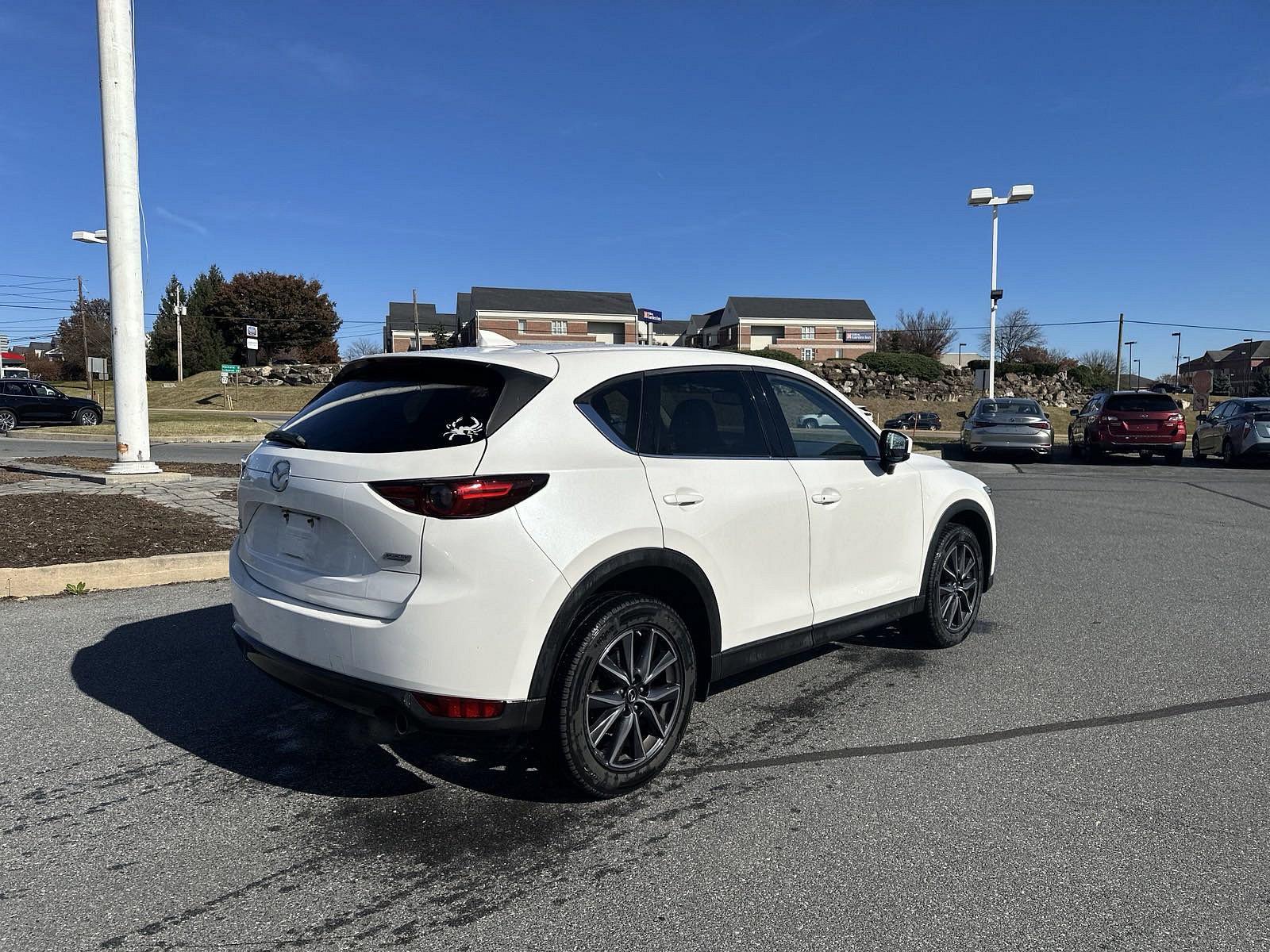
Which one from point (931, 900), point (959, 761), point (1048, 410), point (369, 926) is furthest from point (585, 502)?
point (1048, 410)

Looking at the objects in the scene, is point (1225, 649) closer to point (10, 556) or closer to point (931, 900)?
point (931, 900)

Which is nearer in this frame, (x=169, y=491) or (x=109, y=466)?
(x=169, y=491)

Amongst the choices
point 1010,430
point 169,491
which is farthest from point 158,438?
point 1010,430

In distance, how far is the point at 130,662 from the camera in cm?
499

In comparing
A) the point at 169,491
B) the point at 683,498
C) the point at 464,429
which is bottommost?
the point at 169,491

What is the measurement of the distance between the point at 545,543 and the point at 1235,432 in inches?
826

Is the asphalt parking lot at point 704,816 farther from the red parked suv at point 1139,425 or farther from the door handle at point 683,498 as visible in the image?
the red parked suv at point 1139,425

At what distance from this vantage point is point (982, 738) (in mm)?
4004

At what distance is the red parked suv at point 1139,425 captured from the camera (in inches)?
766

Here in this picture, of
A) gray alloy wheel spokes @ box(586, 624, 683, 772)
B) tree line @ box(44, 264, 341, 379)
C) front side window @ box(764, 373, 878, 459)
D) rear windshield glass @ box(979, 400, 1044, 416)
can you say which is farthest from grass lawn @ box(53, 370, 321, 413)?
gray alloy wheel spokes @ box(586, 624, 683, 772)

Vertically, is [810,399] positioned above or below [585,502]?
above

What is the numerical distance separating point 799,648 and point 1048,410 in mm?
49919

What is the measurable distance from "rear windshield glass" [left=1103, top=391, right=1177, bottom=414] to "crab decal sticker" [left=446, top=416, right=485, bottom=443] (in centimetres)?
2011

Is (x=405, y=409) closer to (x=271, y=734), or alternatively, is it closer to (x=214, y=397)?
(x=271, y=734)
